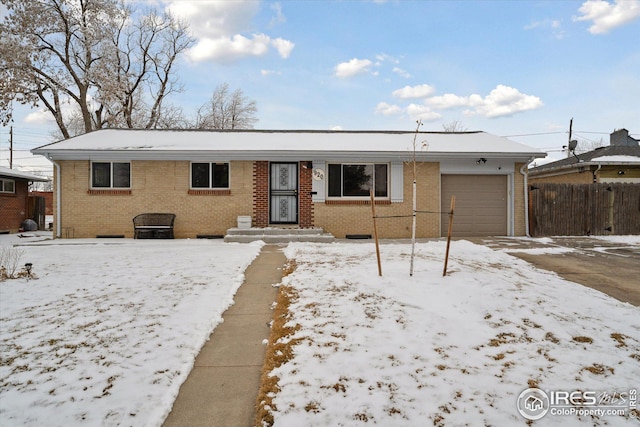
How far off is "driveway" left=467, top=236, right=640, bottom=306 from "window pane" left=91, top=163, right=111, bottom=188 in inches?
479

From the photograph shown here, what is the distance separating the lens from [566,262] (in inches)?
297

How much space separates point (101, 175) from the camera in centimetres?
1190

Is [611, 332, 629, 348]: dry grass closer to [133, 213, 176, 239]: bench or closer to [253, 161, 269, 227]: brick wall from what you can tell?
[253, 161, 269, 227]: brick wall

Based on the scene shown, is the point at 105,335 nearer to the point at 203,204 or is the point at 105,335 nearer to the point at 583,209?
the point at 203,204

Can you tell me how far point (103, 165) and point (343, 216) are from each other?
8.32m

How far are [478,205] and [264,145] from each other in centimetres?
784

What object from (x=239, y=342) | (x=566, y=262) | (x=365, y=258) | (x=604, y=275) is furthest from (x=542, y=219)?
(x=239, y=342)

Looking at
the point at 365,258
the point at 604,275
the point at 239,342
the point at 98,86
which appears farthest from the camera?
the point at 98,86

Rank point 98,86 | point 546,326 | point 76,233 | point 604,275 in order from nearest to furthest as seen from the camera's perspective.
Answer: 1. point 546,326
2. point 604,275
3. point 76,233
4. point 98,86

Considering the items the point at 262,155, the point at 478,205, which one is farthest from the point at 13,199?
the point at 478,205

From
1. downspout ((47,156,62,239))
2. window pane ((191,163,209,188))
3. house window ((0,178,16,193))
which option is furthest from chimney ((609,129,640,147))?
house window ((0,178,16,193))

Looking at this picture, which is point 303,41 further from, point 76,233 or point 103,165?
point 76,233

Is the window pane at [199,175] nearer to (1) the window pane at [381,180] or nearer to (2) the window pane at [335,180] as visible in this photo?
(2) the window pane at [335,180]

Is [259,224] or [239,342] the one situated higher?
[259,224]
